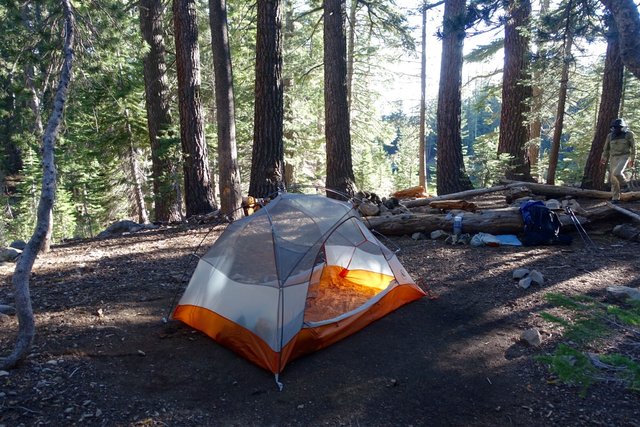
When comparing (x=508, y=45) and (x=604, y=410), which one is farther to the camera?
(x=508, y=45)

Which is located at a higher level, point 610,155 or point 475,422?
point 610,155

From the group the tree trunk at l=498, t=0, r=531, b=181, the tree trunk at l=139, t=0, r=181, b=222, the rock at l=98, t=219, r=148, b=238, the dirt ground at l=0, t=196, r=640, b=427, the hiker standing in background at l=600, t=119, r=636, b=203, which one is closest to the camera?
the dirt ground at l=0, t=196, r=640, b=427

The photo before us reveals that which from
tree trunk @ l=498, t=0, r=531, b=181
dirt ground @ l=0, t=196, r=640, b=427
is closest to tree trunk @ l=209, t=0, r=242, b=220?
dirt ground @ l=0, t=196, r=640, b=427

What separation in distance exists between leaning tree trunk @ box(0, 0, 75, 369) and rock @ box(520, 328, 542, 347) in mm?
4576

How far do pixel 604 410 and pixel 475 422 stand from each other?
0.98 meters

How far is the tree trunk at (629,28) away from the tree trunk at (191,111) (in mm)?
8550

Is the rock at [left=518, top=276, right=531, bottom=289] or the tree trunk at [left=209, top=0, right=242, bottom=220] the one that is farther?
the tree trunk at [left=209, top=0, right=242, bottom=220]

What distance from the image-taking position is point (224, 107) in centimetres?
934

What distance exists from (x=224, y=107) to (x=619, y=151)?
8.67m

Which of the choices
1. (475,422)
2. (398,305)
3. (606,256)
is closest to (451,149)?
(606,256)

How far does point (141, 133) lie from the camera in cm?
1277

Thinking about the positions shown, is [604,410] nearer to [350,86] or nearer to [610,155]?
[610,155]

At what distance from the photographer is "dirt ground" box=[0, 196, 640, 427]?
329 cm

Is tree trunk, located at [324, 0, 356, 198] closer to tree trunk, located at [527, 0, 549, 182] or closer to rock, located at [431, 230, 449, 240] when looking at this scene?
rock, located at [431, 230, 449, 240]
